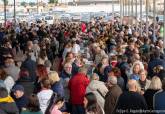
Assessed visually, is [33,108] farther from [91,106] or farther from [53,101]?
[53,101]

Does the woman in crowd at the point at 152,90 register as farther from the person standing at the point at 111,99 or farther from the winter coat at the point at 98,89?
the winter coat at the point at 98,89

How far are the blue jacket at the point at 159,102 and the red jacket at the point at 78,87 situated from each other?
2.56m

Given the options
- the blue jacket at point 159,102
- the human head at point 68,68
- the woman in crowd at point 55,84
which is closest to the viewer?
the blue jacket at point 159,102

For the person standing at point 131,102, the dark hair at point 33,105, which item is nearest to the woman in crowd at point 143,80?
the person standing at point 131,102

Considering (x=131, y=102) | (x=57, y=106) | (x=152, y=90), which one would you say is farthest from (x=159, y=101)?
(x=57, y=106)

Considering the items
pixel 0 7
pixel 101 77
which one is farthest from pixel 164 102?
pixel 0 7

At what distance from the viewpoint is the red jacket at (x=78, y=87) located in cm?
1112

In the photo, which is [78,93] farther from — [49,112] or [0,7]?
[0,7]

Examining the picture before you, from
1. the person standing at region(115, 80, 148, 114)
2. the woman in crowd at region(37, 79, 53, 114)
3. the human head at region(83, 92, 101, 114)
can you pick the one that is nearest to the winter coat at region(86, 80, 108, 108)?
the woman in crowd at region(37, 79, 53, 114)

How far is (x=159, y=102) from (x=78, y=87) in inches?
110

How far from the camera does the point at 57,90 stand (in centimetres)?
1031

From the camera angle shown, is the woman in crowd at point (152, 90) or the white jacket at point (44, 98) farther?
the white jacket at point (44, 98)

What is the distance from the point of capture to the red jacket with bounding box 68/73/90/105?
11.1 metres

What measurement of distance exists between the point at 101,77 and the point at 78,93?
1232 mm
